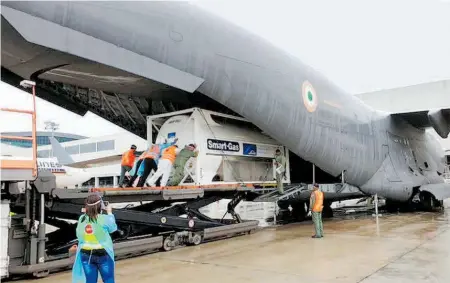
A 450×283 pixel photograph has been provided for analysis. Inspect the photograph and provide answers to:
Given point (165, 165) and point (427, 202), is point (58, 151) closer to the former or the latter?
point (165, 165)

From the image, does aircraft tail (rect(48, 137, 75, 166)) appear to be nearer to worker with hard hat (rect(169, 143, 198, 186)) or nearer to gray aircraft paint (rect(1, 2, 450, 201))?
worker with hard hat (rect(169, 143, 198, 186))

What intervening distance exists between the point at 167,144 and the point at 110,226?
20.3ft

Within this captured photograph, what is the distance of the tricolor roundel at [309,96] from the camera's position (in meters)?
12.1

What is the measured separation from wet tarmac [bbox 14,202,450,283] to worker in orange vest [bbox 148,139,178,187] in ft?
5.85

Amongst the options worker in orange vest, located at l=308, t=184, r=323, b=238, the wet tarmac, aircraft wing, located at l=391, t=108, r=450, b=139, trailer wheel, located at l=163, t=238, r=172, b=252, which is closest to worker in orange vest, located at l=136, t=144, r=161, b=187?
trailer wheel, located at l=163, t=238, r=172, b=252

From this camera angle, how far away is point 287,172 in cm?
1335

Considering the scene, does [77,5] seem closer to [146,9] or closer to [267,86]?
[146,9]

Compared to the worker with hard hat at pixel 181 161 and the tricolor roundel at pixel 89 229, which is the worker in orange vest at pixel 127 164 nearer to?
the worker with hard hat at pixel 181 161

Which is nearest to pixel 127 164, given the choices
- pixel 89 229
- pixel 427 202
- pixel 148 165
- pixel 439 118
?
pixel 148 165

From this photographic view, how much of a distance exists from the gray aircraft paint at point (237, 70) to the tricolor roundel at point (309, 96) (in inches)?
2.7

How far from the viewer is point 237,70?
1023cm

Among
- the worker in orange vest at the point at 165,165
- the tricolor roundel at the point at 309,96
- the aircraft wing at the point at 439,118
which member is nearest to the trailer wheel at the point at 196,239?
the worker in orange vest at the point at 165,165

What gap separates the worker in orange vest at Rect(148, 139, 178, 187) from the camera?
9773mm

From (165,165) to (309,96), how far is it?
5.08 metres
